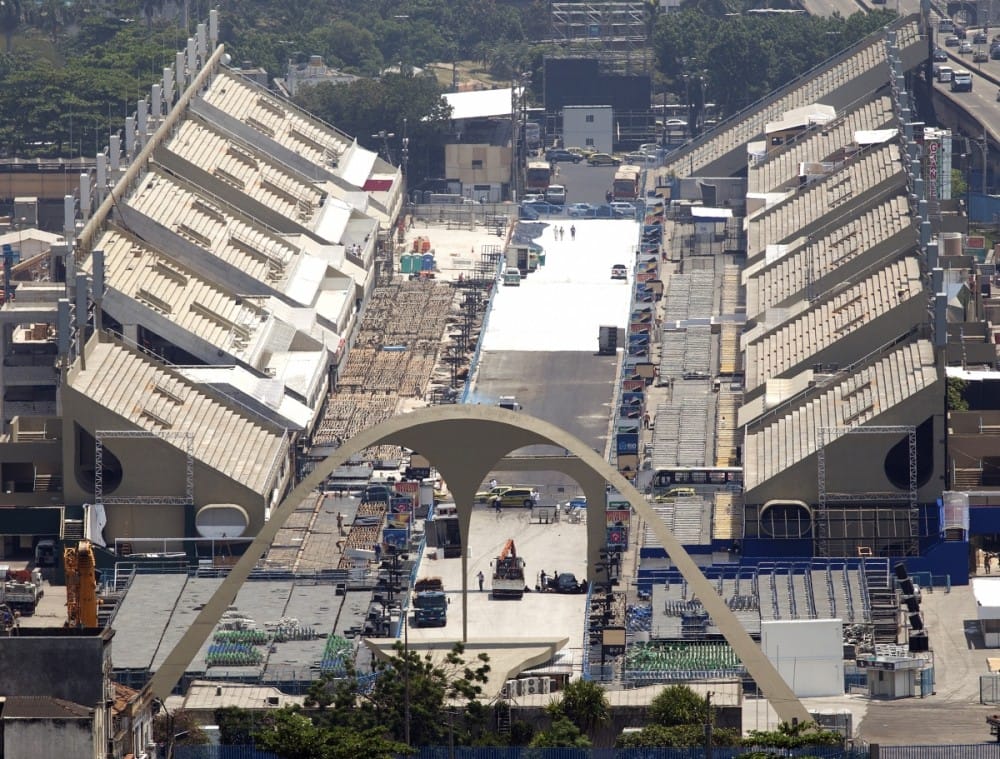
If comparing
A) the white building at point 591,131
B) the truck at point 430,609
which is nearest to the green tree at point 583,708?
the truck at point 430,609

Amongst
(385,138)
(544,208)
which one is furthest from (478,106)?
(544,208)

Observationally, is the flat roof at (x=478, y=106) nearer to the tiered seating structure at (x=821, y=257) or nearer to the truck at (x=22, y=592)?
the tiered seating structure at (x=821, y=257)

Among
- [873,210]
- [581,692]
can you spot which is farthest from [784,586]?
[873,210]

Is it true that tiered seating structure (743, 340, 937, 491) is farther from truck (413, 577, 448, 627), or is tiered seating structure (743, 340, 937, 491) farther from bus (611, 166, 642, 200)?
bus (611, 166, 642, 200)

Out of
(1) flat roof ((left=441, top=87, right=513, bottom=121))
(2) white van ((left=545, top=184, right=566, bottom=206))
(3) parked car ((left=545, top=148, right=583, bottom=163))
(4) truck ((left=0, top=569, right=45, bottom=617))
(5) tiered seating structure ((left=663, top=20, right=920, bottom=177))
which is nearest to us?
(4) truck ((left=0, top=569, right=45, bottom=617))

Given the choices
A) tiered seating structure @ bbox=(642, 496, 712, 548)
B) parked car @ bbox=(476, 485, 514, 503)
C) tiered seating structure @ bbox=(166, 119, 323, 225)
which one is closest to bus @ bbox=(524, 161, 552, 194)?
tiered seating structure @ bbox=(166, 119, 323, 225)

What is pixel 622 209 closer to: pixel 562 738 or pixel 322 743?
pixel 562 738

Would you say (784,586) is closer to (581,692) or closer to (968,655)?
(968,655)
